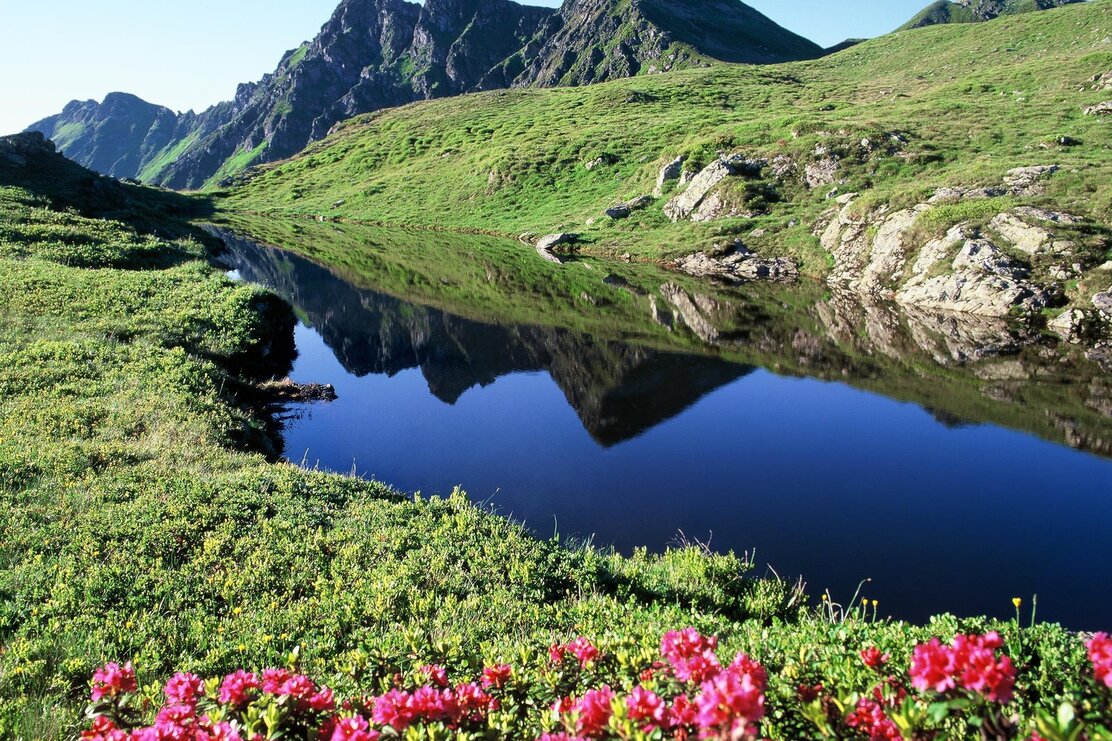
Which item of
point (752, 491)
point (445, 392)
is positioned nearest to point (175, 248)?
point (445, 392)

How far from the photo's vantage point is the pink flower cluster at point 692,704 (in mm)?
3439

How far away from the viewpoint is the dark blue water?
14.0 meters

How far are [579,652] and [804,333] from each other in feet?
104

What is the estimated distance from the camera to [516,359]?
32062 millimetres

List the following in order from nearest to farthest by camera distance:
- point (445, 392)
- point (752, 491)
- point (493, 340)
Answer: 1. point (752, 491)
2. point (445, 392)
3. point (493, 340)

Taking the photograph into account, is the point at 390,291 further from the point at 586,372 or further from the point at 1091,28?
the point at 1091,28

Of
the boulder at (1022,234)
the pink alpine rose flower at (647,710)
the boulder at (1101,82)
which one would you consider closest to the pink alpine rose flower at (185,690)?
the pink alpine rose flower at (647,710)

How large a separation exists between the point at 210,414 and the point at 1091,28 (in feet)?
453

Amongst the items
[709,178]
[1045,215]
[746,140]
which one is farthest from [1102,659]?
[746,140]

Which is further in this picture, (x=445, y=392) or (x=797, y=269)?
(x=797, y=269)

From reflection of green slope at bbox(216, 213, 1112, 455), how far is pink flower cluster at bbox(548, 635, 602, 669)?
2197cm

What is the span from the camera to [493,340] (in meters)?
35.5

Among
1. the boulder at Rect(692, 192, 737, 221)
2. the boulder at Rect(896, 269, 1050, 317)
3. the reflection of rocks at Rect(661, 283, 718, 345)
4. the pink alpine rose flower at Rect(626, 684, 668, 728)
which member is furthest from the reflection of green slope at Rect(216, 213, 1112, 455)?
the pink alpine rose flower at Rect(626, 684, 668, 728)

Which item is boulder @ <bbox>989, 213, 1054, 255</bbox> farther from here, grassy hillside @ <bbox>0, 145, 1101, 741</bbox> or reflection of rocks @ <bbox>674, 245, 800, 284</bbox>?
grassy hillside @ <bbox>0, 145, 1101, 741</bbox>
